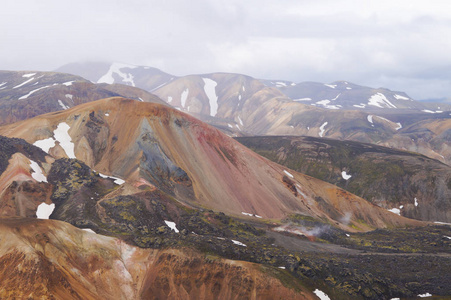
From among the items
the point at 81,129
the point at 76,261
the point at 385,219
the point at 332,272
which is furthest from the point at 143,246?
the point at 385,219

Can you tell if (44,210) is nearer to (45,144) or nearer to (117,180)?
(117,180)

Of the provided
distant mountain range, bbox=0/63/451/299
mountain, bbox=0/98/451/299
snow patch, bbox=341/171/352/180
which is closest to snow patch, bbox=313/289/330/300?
distant mountain range, bbox=0/63/451/299

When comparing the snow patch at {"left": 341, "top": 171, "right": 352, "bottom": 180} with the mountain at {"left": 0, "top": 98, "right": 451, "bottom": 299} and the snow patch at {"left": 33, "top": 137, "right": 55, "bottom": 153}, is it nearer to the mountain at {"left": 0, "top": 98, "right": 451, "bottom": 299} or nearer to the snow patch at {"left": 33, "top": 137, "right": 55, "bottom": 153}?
the mountain at {"left": 0, "top": 98, "right": 451, "bottom": 299}

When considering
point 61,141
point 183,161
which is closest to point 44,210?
point 61,141

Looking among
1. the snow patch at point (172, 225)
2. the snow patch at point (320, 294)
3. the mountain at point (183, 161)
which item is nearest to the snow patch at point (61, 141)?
the mountain at point (183, 161)

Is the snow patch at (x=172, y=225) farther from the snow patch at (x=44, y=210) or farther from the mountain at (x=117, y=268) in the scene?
the snow patch at (x=44, y=210)

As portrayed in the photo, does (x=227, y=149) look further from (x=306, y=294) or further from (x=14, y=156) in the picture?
(x=306, y=294)
